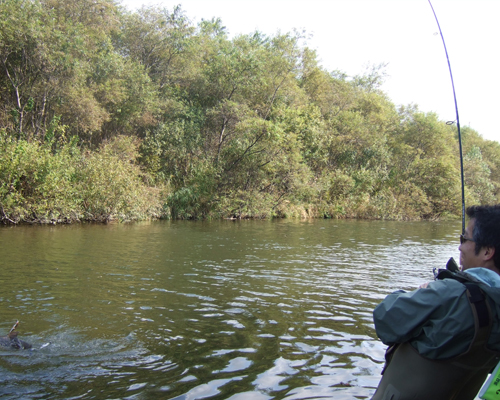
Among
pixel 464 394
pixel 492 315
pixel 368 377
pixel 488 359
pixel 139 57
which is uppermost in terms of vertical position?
pixel 139 57

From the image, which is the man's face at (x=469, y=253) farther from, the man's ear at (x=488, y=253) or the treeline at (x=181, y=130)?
the treeline at (x=181, y=130)

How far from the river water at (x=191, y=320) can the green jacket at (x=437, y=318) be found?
6.14 ft

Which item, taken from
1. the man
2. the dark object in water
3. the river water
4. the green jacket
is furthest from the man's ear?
the dark object in water

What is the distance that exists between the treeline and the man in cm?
1731

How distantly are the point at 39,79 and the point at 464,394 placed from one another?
2417 centimetres

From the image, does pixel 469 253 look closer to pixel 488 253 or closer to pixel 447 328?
pixel 488 253

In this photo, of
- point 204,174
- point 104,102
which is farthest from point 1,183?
point 204,174

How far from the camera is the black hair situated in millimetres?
2619

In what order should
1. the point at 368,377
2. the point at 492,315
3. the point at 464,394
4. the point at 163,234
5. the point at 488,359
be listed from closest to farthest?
the point at 492,315, the point at 488,359, the point at 464,394, the point at 368,377, the point at 163,234

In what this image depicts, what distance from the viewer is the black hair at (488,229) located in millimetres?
2619

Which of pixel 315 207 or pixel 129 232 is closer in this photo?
pixel 129 232

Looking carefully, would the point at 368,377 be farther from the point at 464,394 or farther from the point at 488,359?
the point at 488,359

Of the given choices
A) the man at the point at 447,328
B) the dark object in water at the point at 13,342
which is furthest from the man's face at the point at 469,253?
the dark object in water at the point at 13,342

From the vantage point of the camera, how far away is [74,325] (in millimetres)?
5773
